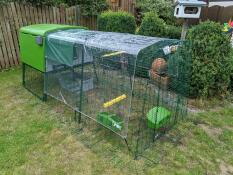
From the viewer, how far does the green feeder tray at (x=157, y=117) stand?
10.5 ft

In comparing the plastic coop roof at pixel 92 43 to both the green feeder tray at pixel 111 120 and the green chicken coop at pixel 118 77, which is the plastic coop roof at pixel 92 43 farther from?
the green feeder tray at pixel 111 120

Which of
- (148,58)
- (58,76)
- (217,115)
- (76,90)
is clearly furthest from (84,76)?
(217,115)

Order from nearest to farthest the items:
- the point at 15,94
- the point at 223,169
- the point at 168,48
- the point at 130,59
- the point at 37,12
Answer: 1. the point at 130,59
2. the point at 223,169
3. the point at 168,48
4. the point at 15,94
5. the point at 37,12

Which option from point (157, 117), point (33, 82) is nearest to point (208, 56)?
point (157, 117)

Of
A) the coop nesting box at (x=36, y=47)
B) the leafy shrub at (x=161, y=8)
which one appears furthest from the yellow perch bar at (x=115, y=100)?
the leafy shrub at (x=161, y=8)

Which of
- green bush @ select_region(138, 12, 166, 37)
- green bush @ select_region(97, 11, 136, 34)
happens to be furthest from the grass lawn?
green bush @ select_region(97, 11, 136, 34)

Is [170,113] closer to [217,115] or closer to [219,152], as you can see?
[219,152]

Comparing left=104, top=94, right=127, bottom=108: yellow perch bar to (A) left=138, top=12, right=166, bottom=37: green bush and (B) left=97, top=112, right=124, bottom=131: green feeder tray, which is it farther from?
(A) left=138, top=12, right=166, bottom=37: green bush

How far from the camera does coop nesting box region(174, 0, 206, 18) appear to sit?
4445 mm

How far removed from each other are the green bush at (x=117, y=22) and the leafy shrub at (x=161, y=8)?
2547mm

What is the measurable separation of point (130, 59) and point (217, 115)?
2.30 m

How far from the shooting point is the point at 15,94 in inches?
176

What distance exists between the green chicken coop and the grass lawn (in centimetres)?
23

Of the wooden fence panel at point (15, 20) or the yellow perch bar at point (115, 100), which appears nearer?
the yellow perch bar at point (115, 100)
